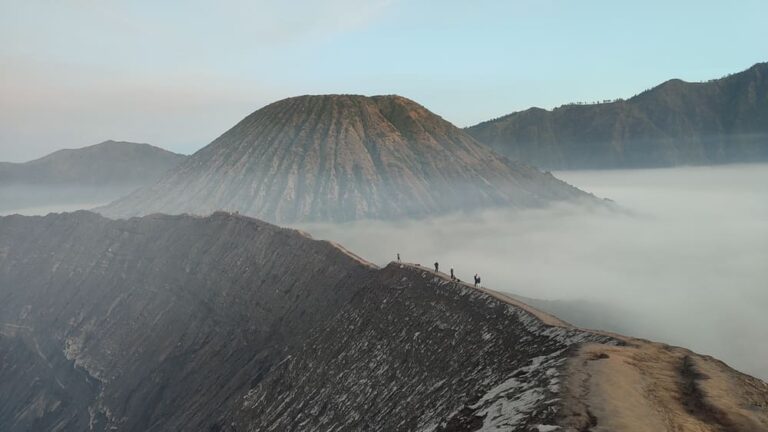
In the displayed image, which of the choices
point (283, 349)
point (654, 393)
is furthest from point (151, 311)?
point (654, 393)

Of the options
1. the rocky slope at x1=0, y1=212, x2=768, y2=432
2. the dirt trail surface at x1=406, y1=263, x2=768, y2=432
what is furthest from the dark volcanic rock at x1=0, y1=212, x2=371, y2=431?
the dirt trail surface at x1=406, y1=263, x2=768, y2=432

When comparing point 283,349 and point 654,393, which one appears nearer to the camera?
point 654,393

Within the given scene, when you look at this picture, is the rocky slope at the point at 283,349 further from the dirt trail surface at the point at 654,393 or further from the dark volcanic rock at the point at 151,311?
the dark volcanic rock at the point at 151,311

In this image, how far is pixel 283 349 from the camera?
78.2 metres

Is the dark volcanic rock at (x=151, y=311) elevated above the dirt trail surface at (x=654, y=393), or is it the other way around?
the dirt trail surface at (x=654, y=393)

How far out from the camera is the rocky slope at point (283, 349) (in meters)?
32.9

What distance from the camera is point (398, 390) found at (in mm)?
49906

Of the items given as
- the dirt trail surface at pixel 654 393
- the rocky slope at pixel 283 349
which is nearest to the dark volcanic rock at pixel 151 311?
the rocky slope at pixel 283 349

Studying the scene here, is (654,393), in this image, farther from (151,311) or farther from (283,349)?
(151,311)

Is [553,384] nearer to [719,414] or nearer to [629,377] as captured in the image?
[629,377]

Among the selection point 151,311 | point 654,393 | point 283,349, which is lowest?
point 151,311

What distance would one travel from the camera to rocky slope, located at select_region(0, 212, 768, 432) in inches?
1294

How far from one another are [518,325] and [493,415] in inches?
556

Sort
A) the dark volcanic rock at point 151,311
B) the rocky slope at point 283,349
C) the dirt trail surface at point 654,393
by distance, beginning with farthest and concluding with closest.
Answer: the dark volcanic rock at point 151,311
the rocky slope at point 283,349
the dirt trail surface at point 654,393
